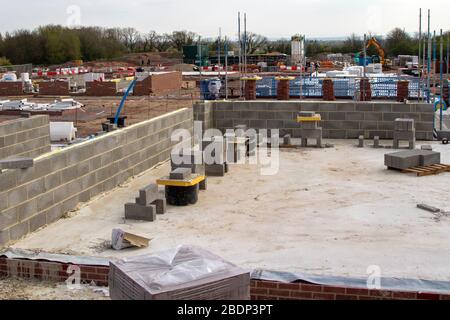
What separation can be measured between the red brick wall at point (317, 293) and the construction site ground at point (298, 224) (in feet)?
2.21

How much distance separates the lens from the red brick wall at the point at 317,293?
6629mm

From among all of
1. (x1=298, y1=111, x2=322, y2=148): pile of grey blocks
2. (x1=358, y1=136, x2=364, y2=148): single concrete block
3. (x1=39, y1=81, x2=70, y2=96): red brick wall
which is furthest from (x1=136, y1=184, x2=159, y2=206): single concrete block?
(x1=39, y1=81, x2=70, y2=96): red brick wall

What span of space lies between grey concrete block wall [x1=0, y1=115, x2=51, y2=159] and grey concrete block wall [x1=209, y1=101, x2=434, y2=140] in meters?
4.73

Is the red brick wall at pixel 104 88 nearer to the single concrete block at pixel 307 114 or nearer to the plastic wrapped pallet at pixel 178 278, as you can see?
the single concrete block at pixel 307 114

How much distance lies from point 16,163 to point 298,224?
4100mm

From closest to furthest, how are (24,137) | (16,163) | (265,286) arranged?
(265,286), (16,163), (24,137)

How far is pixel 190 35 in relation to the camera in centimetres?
9244

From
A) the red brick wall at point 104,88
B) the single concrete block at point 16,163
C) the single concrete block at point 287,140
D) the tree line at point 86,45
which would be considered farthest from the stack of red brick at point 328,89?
the tree line at point 86,45

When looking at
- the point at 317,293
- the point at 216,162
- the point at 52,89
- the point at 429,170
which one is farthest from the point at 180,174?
the point at 52,89

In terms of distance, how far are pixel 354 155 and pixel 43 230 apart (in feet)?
26.6

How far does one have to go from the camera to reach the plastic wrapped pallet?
5086mm

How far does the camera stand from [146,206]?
9.92m

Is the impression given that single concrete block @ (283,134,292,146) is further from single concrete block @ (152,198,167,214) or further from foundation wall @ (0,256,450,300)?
foundation wall @ (0,256,450,300)

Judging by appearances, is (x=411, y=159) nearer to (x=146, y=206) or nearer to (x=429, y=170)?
(x=429, y=170)
